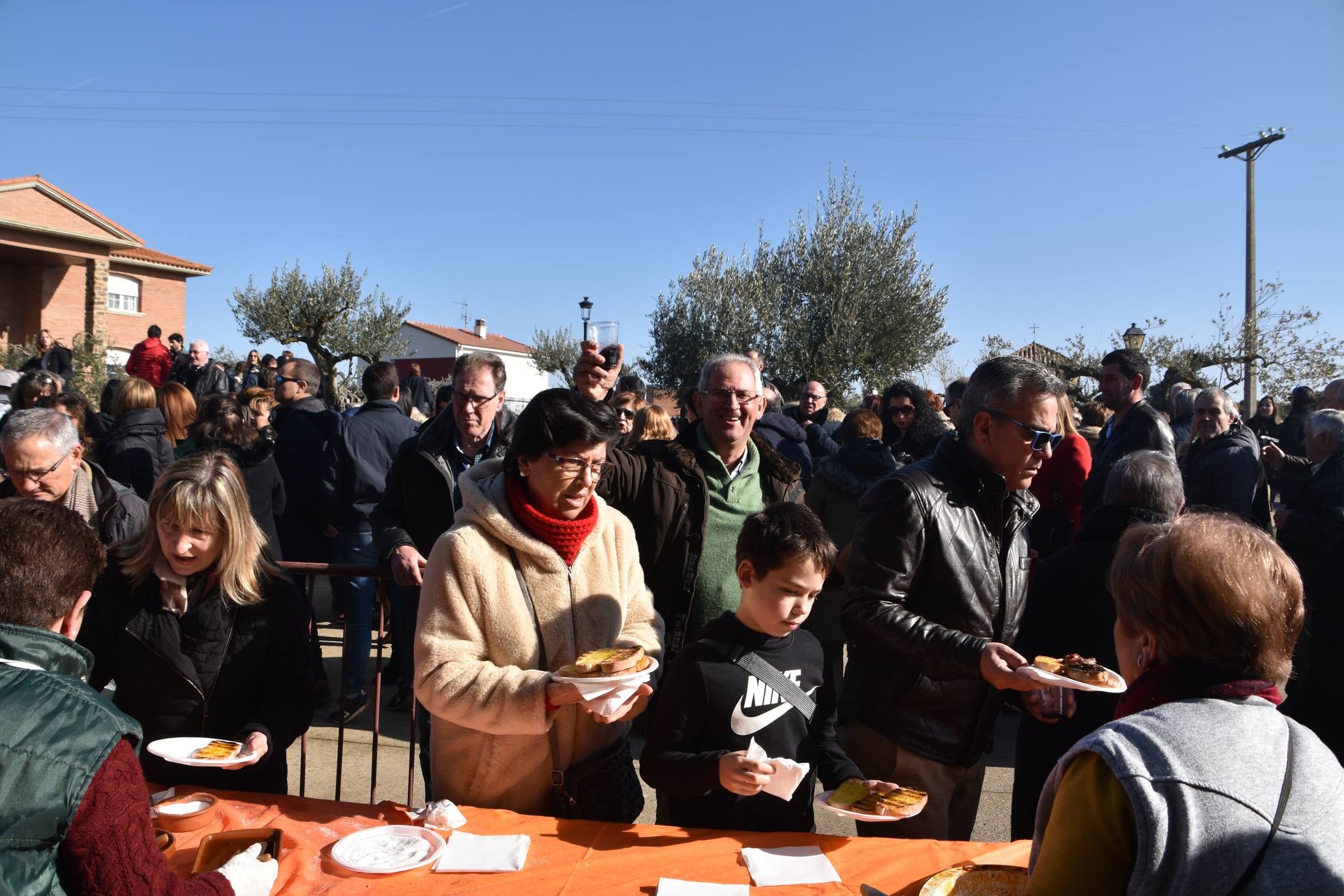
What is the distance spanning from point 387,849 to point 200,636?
106 centimetres

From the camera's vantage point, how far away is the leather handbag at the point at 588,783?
258cm

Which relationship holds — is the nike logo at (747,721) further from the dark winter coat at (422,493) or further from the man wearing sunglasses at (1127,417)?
the man wearing sunglasses at (1127,417)

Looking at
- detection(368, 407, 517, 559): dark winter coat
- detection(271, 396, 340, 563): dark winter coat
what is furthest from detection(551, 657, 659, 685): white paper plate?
detection(271, 396, 340, 563): dark winter coat

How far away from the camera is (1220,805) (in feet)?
4.33

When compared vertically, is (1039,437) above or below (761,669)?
above

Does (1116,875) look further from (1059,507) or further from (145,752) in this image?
(1059,507)

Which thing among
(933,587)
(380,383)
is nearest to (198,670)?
(933,587)

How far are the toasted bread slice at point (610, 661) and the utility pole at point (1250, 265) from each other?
76.9ft

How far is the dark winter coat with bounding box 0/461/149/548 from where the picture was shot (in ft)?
13.1

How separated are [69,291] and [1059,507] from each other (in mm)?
33298

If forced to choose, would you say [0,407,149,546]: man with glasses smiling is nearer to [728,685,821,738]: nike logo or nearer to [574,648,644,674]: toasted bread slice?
[574,648,644,674]: toasted bread slice

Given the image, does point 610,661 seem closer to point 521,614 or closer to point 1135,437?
point 521,614

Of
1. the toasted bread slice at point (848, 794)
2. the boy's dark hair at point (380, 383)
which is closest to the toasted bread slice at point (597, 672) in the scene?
the toasted bread slice at point (848, 794)

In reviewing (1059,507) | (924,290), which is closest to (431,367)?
(924,290)
